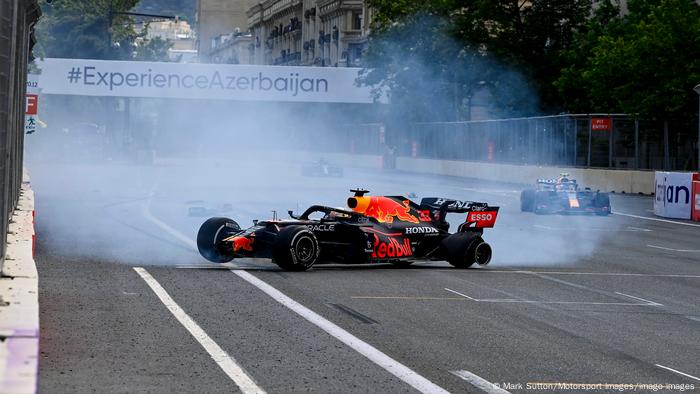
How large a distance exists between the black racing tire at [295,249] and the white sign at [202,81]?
59302 mm

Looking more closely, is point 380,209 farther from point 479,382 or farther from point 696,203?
point 696,203

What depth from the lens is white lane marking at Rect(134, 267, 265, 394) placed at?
990cm

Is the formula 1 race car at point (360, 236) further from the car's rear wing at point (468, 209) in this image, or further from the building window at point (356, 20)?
the building window at point (356, 20)

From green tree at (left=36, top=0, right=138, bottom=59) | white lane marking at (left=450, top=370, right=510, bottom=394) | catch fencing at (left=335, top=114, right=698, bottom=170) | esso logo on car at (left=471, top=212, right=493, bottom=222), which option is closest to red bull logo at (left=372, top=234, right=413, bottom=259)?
esso logo on car at (left=471, top=212, right=493, bottom=222)

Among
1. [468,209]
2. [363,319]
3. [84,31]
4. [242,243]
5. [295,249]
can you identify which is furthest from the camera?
[84,31]

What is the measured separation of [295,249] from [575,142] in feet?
124

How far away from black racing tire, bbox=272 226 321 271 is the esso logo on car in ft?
10.6

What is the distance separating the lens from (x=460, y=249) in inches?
771

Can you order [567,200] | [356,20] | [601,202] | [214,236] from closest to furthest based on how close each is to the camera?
1. [214,236]
2. [567,200]
3. [601,202]
4. [356,20]

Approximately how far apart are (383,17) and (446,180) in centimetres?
1420

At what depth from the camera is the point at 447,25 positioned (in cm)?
7144

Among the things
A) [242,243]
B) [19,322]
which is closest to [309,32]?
[242,243]

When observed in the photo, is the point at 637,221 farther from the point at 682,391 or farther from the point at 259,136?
the point at 259,136

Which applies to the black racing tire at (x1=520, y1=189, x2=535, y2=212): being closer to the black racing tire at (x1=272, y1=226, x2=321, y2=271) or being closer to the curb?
the black racing tire at (x1=272, y1=226, x2=321, y2=271)
